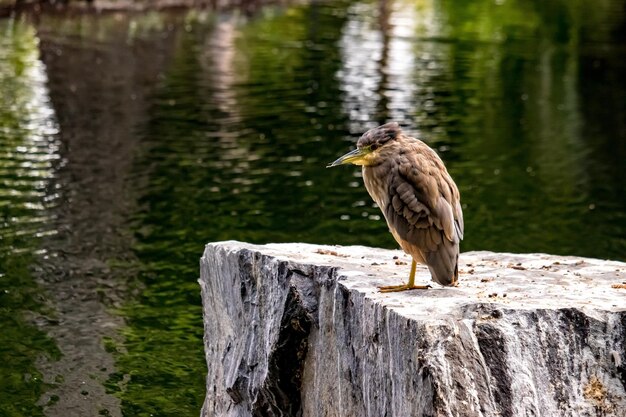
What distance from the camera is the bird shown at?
10.0 meters

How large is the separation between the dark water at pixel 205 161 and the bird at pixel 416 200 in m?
6.01

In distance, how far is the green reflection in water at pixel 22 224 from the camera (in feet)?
52.2

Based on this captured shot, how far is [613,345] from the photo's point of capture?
940 centimetres

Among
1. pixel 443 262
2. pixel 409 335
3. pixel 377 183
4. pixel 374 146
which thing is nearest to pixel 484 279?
pixel 443 262

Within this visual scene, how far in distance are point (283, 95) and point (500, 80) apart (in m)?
10.5

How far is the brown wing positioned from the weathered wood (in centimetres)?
→ 29

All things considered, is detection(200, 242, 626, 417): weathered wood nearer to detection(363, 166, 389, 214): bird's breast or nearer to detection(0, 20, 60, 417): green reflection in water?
detection(363, 166, 389, 214): bird's breast

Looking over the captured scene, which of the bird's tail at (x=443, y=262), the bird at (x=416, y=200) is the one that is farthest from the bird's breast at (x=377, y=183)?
the bird's tail at (x=443, y=262)

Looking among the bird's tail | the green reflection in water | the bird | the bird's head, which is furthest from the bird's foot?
the green reflection in water

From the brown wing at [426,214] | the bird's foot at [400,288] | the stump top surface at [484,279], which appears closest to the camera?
the stump top surface at [484,279]

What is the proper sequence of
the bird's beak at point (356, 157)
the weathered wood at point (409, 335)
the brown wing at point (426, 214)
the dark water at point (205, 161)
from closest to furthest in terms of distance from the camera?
the weathered wood at point (409, 335)
the brown wing at point (426, 214)
the bird's beak at point (356, 157)
the dark water at point (205, 161)

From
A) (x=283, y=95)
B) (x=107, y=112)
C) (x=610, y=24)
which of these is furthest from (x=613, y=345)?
(x=610, y=24)

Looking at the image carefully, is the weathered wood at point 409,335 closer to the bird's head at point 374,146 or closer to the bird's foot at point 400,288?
the bird's foot at point 400,288

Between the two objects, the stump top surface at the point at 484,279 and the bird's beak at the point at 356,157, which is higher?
the bird's beak at the point at 356,157
